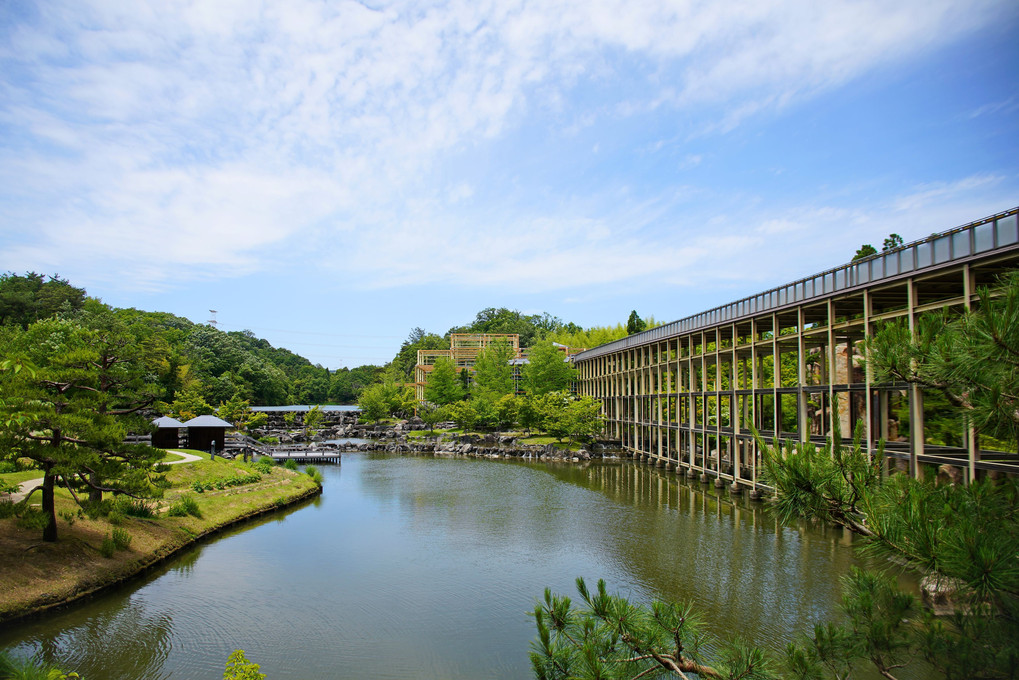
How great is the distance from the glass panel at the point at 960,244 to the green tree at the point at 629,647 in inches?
510

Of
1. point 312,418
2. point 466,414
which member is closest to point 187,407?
point 312,418

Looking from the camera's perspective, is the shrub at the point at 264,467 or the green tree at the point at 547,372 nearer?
the shrub at the point at 264,467

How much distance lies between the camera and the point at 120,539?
1452 cm

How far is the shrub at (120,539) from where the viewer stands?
47.2 ft

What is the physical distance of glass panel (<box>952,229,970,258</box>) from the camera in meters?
13.0

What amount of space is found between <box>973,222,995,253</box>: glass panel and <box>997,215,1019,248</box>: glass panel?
0.19 m

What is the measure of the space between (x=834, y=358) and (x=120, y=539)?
21056 millimetres

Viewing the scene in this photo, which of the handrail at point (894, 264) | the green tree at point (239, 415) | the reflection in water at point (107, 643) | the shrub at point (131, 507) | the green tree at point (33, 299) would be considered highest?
the green tree at point (33, 299)

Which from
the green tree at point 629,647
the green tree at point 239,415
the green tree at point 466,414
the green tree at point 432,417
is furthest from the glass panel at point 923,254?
the green tree at point 239,415

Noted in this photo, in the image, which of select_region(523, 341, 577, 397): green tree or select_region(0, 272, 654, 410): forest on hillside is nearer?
select_region(0, 272, 654, 410): forest on hillside

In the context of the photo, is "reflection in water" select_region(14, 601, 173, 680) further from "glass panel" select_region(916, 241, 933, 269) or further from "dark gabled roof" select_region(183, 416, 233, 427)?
"dark gabled roof" select_region(183, 416, 233, 427)

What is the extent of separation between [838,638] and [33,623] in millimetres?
13781

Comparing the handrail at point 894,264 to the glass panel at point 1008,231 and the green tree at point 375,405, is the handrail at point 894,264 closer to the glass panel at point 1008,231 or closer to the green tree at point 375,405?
the glass panel at point 1008,231

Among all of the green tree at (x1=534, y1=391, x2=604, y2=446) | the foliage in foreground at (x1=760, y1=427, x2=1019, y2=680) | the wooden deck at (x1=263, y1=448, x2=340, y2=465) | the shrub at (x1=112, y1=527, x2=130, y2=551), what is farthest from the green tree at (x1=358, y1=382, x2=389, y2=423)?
the foliage in foreground at (x1=760, y1=427, x2=1019, y2=680)
